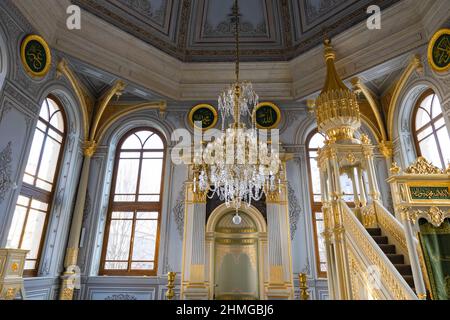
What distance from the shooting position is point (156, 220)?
6.59m

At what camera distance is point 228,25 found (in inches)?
286

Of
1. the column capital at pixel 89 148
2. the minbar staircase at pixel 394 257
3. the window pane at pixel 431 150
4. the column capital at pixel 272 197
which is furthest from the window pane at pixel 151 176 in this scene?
the window pane at pixel 431 150

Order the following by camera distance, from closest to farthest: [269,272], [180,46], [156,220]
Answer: [269,272], [156,220], [180,46]

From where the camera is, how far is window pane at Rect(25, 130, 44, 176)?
17.7 ft

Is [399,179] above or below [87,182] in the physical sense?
below

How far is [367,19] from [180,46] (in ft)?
14.3

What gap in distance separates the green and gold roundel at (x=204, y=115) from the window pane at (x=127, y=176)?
1.85 m

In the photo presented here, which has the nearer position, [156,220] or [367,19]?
[367,19]

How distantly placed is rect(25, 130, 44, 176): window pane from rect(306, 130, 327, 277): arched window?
18.5 feet

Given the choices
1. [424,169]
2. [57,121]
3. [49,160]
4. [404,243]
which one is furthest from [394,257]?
[57,121]

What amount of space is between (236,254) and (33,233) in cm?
415

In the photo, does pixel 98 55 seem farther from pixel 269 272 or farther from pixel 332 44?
pixel 269 272

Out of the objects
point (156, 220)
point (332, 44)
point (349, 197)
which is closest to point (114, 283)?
point (156, 220)

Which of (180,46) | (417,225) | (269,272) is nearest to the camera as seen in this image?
(417,225)
